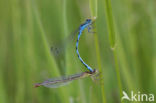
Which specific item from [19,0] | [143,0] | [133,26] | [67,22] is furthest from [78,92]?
[143,0]

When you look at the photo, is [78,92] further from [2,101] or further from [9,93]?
[9,93]

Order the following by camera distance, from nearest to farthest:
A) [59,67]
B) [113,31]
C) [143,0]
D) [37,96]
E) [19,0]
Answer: [113,31]
[59,67]
[37,96]
[19,0]
[143,0]

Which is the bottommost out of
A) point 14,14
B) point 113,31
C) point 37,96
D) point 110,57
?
point 37,96

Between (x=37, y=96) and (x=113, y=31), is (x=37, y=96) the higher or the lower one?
the lower one

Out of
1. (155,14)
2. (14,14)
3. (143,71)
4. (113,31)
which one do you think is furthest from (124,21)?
(113,31)

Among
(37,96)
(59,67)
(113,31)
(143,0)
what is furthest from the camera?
(143,0)

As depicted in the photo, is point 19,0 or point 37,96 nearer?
point 37,96
